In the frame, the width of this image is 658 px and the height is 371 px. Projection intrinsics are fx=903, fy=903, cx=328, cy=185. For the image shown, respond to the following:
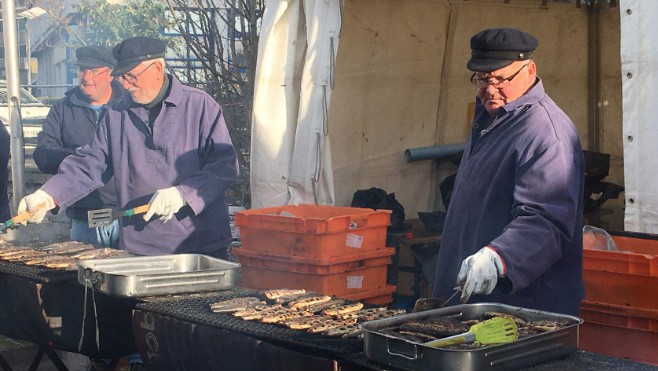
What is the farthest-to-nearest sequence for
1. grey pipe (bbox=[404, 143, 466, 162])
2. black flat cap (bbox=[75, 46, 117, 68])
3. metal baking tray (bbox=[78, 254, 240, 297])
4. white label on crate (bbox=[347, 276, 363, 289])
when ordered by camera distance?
grey pipe (bbox=[404, 143, 466, 162])
black flat cap (bbox=[75, 46, 117, 68])
white label on crate (bbox=[347, 276, 363, 289])
metal baking tray (bbox=[78, 254, 240, 297])

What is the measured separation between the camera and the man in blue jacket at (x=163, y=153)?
484 centimetres

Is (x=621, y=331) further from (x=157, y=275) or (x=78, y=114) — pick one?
(x=78, y=114)

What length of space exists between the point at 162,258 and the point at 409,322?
185 centimetres

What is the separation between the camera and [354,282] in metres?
5.05

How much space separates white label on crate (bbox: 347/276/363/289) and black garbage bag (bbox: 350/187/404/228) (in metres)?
1.40

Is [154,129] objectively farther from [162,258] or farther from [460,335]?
[460,335]

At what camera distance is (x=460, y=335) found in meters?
2.52

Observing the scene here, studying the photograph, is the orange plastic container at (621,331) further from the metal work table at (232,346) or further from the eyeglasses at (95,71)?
the eyeglasses at (95,71)

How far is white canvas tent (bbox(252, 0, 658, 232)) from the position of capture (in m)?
6.15

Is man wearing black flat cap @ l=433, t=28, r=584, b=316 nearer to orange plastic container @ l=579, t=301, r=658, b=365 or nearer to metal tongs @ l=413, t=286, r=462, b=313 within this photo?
metal tongs @ l=413, t=286, r=462, b=313

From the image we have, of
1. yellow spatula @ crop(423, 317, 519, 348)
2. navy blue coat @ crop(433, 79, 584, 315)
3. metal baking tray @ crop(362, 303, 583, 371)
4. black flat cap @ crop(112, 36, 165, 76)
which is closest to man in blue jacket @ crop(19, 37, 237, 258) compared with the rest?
black flat cap @ crop(112, 36, 165, 76)

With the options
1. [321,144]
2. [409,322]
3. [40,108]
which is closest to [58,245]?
→ [321,144]

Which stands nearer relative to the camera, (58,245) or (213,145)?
(213,145)

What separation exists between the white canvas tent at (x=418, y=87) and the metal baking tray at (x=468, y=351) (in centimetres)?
335
